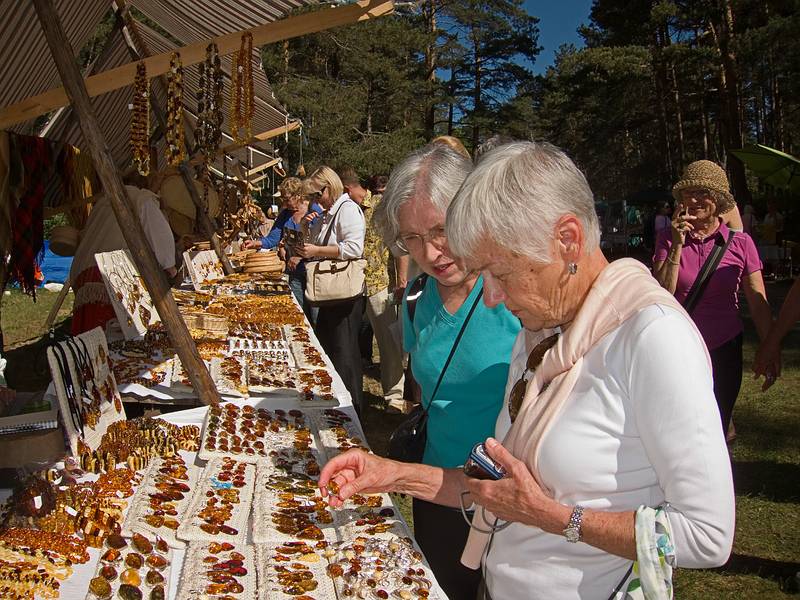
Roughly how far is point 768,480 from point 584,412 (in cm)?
412

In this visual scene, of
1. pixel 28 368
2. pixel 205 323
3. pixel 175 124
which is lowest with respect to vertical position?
pixel 28 368

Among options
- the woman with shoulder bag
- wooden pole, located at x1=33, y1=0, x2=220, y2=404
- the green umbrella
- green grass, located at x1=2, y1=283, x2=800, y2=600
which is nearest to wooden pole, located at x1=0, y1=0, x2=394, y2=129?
wooden pole, located at x1=33, y1=0, x2=220, y2=404

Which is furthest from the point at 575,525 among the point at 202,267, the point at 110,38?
the point at 110,38

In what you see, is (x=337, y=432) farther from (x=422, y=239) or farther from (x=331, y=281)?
(x=331, y=281)

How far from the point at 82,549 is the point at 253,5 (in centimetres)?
408

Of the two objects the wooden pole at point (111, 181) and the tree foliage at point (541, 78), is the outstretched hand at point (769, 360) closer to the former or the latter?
the wooden pole at point (111, 181)

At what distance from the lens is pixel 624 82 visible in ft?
87.1

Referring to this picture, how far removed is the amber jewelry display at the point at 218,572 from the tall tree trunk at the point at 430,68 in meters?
29.1

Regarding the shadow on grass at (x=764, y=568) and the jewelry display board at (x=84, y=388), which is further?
the shadow on grass at (x=764, y=568)

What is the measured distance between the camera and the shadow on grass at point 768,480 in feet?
14.9

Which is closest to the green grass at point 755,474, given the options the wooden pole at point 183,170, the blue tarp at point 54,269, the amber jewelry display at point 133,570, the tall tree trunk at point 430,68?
the wooden pole at point 183,170

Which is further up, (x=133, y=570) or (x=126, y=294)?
(x=126, y=294)

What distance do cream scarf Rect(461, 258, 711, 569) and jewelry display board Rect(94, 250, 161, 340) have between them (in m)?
3.12

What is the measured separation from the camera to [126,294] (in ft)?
13.9
